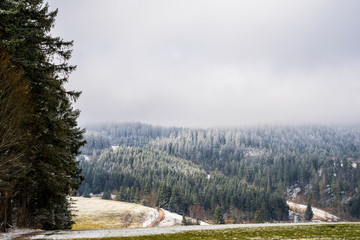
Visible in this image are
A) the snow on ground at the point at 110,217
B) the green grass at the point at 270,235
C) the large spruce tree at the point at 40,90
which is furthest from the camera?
the snow on ground at the point at 110,217

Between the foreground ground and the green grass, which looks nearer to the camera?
the green grass

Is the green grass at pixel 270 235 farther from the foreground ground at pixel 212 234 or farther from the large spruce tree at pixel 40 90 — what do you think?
the large spruce tree at pixel 40 90

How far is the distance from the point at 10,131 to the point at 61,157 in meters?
6.18

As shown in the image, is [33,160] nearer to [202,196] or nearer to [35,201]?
[35,201]

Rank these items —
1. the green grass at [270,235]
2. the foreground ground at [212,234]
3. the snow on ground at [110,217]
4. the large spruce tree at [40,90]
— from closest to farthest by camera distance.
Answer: the large spruce tree at [40,90]
the green grass at [270,235]
the foreground ground at [212,234]
the snow on ground at [110,217]

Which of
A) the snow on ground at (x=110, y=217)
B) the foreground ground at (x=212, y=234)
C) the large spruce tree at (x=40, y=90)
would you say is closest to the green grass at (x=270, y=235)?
the foreground ground at (x=212, y=234)

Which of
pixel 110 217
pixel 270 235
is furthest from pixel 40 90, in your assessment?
pixel 110 217

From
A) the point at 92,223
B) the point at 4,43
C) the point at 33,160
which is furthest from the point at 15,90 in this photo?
the point at 92,223

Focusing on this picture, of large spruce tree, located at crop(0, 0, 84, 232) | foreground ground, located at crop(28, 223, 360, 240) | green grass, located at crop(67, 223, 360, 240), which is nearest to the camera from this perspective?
large spruce tree, located at crop(0, 0, 84, 232)

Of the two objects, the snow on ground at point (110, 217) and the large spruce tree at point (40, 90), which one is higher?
the large spruce tree at point (40, 90)

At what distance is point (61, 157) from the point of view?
19.2 m

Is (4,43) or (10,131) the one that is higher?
(4,43)

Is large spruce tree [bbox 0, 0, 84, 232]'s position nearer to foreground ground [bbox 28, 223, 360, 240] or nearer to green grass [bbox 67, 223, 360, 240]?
foreground ground [bbox 28, 223, 360, 240]

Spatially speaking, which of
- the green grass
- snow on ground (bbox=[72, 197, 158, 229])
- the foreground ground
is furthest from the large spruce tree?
snow on ground (bbox=[72, 197, 158, 229])
